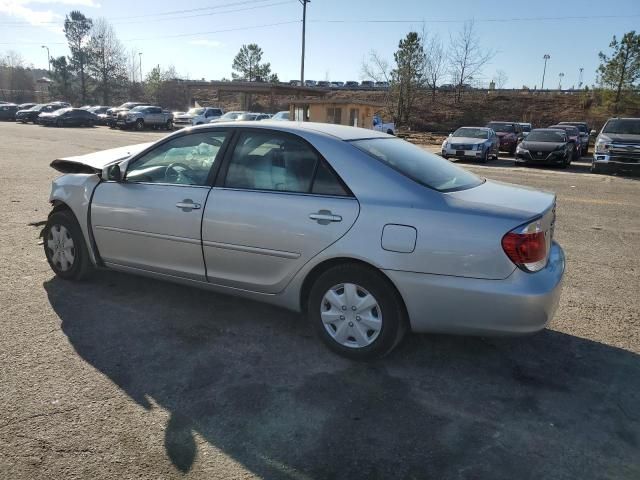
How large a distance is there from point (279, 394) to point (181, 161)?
212 cm

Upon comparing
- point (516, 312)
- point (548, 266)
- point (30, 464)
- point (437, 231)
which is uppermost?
point (437, 231)

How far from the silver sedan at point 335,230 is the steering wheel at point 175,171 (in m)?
0.01

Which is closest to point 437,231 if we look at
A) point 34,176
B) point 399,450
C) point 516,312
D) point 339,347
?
point 516,312

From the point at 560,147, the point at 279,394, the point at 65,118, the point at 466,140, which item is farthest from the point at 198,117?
the point at 279,394

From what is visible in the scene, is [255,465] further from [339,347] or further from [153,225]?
[153,225]

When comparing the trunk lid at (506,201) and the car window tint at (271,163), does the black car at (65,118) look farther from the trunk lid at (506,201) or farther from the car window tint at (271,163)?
the trunk lid at (506,201)

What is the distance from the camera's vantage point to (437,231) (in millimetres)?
3070

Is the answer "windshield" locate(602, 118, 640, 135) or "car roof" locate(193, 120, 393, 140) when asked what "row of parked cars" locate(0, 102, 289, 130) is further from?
"car roof" locate(193, 120, 393, 140)

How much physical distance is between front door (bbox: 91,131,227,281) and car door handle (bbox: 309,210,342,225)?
0.95 metres

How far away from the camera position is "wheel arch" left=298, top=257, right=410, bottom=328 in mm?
3254

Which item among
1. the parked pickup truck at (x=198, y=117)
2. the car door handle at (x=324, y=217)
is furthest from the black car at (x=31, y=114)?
the car door handle at (x=324, y=217)

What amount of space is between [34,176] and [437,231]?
11.0 meters

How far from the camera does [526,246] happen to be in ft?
9.95

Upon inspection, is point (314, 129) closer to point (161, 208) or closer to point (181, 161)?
point (181, 161)
